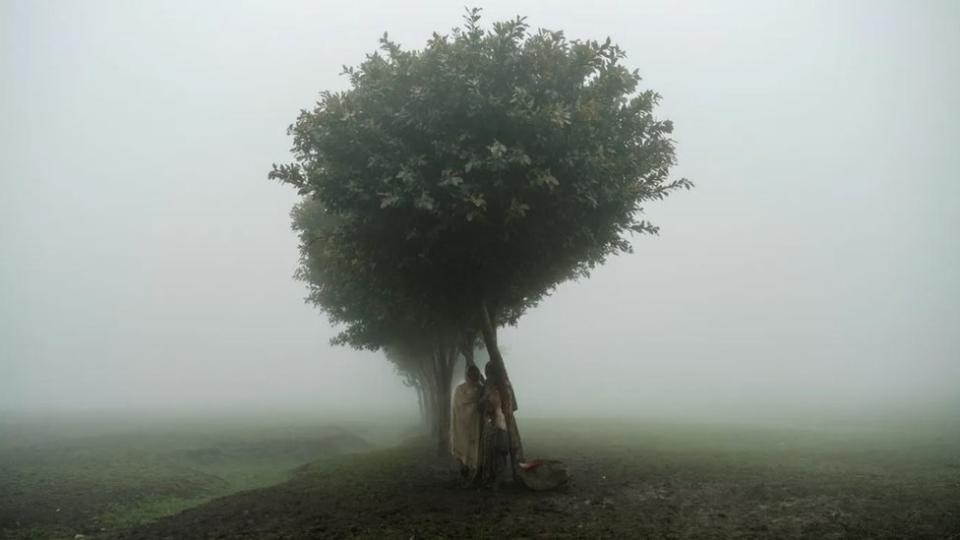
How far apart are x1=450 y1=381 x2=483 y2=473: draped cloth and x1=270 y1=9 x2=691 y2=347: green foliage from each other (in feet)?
10.5

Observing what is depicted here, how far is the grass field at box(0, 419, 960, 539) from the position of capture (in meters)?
14.1

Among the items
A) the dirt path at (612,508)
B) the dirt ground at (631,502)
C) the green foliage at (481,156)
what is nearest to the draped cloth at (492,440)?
the dirt ground at (631,502)

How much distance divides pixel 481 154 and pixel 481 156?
3.7 inches

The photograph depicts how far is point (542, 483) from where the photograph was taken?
1797 centimetres

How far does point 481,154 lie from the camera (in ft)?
55.3

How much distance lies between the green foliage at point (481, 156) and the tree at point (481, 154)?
0.04 metres

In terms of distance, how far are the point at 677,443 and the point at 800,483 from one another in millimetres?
15785

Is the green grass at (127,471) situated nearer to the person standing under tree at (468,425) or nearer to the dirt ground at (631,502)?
the dirt ground at (631,502)

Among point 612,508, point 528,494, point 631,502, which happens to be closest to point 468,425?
point 528,494

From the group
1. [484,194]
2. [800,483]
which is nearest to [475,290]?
[484,194]

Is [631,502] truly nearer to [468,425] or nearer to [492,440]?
[492,440]

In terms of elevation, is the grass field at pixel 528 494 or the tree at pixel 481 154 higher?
the tree at pixel 481 154

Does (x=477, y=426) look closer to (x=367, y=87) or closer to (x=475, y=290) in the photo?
(x=475, y=290)

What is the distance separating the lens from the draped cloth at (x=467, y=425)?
1923 cm
